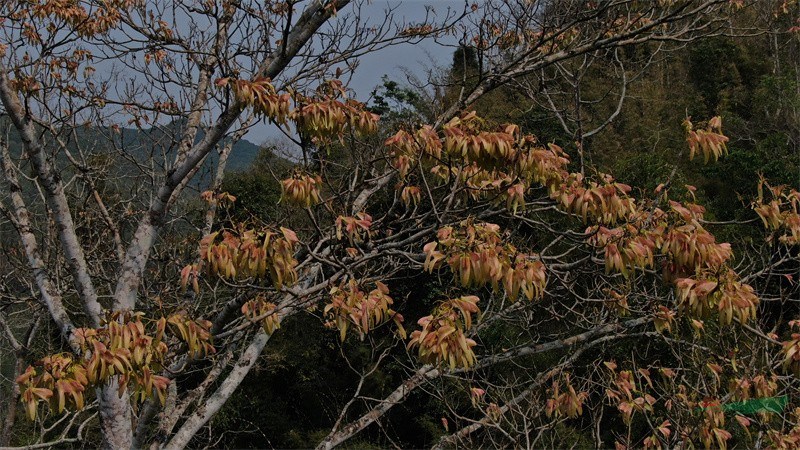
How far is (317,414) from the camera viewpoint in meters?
15.1

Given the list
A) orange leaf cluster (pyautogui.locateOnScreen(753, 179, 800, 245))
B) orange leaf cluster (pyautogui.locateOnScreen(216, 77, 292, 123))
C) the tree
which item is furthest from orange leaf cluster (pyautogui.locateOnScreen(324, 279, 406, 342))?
orange leaf cluster (pyautogui.locateOnScreen(753, 179, 800, 245))

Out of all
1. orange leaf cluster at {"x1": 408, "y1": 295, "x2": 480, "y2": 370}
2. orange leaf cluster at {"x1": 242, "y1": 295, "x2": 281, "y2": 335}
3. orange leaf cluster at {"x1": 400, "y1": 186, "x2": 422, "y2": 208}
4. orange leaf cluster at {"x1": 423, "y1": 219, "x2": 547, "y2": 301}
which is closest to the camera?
orange leaf cluster at {"x1": 408, "y1": 295, "x2": 480, "y2": 370}

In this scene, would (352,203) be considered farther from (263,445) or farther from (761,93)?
(761,93)

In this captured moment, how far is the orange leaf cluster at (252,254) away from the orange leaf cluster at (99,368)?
38cm

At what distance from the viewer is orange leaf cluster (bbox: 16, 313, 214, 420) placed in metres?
2.12

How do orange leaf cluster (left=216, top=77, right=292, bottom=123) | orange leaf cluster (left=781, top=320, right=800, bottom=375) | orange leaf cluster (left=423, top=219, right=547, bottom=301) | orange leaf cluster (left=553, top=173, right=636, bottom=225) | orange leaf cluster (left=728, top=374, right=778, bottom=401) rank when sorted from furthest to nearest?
1. orange leaf cluster (left=728, top=374, right=778, bottom=401)
2. orange leaf cluster (left=216, top=77, right=292, bottom=123)
3. orange leaf cluster (left=553, top=173, right=636, bottom=225)
4. orange leaf cluster (left=781, top=320, right=800, bottom=375)
5. orange leaf cluster (left=423, top=219, right=547, bottom=301)

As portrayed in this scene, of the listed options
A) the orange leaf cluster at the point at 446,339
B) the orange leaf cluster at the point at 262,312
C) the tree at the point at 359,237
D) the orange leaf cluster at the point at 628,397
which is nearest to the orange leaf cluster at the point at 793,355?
the tree at the point at 359,237

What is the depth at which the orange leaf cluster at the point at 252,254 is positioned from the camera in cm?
231

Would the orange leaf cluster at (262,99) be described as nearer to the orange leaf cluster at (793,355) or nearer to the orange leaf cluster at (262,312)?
the orange leaf cluster at (262,312)

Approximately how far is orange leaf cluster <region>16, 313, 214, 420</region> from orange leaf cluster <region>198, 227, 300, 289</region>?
14.8 inches

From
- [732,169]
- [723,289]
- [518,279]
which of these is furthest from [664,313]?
[732,169]

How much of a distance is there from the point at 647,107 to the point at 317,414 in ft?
40.0

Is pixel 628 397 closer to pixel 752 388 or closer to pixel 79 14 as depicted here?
pixel 752 388

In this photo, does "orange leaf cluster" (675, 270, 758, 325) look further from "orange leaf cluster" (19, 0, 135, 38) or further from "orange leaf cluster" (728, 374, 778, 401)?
"orange leaf cluster" (19, 0, 135, 38)
